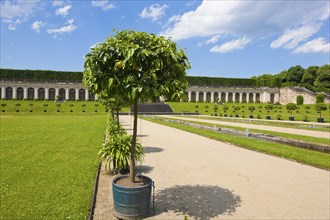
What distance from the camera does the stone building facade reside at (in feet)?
298

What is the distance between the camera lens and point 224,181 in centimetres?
857

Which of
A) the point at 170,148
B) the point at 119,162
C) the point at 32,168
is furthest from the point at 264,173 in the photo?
the point at 32,168

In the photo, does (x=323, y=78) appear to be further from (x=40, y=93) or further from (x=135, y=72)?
(x=135, y=72)

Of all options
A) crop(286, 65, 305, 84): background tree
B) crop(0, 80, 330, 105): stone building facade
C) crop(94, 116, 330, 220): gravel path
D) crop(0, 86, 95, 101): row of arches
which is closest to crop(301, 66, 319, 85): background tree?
crop(286, 65, 305, 84): background tree

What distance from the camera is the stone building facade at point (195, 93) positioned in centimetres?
9075

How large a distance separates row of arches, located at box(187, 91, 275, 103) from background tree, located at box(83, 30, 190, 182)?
100m

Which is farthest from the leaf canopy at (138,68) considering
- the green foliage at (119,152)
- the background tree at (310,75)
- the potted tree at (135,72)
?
the background tree at (310,75)

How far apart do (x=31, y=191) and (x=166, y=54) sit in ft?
16.7

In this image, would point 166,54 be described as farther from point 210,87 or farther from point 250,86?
point 250,86

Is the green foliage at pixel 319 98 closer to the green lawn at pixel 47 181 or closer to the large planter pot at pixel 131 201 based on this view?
the green lawn at pixel 47 181

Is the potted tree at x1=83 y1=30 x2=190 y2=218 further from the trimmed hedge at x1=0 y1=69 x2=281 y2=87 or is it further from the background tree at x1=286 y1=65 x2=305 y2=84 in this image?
the background tree at x1=286 y1=65 x2=305 y2=84

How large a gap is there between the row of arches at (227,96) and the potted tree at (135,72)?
100 metres

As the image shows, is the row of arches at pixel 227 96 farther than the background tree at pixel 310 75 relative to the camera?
No

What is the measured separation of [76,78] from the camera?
98500mm
